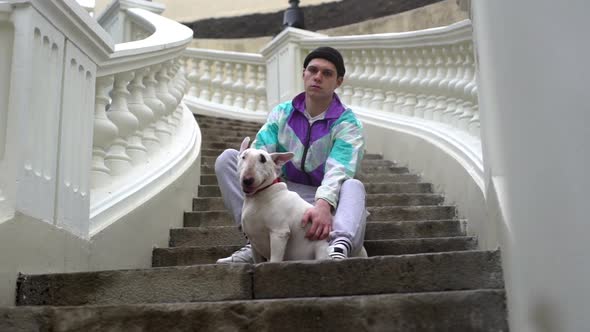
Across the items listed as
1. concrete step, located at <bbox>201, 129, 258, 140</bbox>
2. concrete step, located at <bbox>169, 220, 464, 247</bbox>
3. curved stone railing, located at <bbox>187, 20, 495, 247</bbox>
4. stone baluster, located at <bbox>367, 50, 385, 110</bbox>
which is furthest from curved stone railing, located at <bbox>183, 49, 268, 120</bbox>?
concrete step, located at <bbox>169, 220, 464, 247</bbox>

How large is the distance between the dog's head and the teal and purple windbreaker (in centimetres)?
36

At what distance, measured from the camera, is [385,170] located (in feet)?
16.1

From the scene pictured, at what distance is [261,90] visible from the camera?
7258 millimetres

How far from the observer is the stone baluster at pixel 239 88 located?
7301mm

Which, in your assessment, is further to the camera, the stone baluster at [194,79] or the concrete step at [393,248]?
the stone baluster at [194,79]

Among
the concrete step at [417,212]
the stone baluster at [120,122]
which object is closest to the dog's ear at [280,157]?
the stone baluster at [120,122]

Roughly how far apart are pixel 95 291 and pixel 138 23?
4674 mm

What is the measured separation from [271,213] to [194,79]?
5.32 m

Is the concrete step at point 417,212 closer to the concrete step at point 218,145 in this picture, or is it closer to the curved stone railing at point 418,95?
the curved stone railing at point 418,95

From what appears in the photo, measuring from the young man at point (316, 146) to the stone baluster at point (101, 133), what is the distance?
53 centimetres

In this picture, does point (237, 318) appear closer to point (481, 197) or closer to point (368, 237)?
point (481, 197)

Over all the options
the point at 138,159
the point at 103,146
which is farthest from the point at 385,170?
the point at 103,146

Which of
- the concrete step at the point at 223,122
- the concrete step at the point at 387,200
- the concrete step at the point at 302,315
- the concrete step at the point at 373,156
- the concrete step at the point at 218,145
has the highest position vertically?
the concrete step at the point at 223,122

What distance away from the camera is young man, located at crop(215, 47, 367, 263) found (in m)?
2.64
